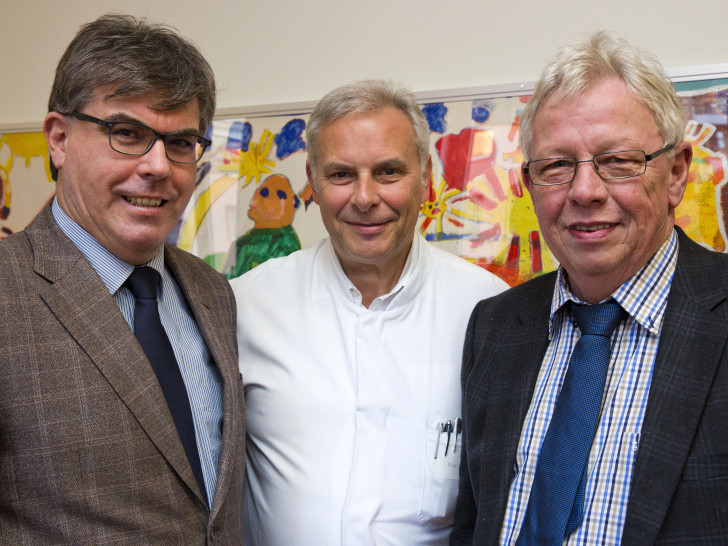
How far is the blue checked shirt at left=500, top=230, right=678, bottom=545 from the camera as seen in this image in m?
1.21

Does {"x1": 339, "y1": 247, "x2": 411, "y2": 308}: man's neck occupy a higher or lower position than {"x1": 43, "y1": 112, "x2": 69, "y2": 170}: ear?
lower

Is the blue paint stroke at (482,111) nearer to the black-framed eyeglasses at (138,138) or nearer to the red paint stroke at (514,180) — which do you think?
the red paint stroke at (514,180)

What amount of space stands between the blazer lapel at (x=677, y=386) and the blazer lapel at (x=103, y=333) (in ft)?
2.80

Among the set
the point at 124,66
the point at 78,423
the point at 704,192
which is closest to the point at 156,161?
the point at 124,66

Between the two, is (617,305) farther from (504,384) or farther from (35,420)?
(35,420)

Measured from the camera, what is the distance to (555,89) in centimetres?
137

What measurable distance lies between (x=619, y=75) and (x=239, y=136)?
1783mm

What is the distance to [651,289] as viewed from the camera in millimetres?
1324

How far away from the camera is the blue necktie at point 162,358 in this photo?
4.50ft

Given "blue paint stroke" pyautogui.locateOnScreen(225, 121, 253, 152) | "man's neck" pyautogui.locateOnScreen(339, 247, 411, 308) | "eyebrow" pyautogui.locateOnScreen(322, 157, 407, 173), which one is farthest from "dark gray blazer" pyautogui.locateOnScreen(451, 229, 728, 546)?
"blue paint stroke" pyautogui.locateOnScreen(225, 121, 253, 152)

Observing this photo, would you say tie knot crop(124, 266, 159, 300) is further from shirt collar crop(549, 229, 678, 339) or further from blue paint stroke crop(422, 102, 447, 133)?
blue paint stroke crop(422, 102, 447, 133)

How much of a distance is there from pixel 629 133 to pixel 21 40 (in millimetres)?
2997

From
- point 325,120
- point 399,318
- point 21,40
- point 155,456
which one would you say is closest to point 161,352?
point 155,456

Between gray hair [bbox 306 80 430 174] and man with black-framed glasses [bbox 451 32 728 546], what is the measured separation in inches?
17.8
